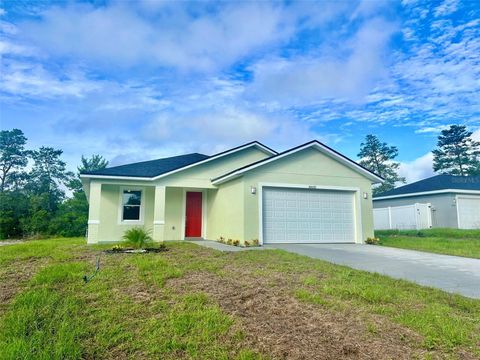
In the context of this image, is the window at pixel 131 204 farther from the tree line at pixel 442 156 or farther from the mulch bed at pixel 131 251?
the tree line at pixel 442 156

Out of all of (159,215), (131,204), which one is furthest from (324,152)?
(131,204)

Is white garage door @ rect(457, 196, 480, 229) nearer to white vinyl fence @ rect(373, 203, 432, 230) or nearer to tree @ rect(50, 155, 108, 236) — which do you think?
white vinyl fence @ rect(373, 203, 432, 230)

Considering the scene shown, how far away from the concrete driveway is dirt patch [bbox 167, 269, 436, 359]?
283 centimetres

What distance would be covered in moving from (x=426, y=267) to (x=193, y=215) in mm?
10846

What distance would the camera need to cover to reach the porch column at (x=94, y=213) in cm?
1331

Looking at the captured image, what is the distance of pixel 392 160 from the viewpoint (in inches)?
1826

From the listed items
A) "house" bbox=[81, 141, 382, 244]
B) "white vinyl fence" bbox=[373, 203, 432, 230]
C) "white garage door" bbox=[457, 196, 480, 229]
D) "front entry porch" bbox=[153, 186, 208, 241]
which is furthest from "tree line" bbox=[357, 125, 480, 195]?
"front entry porch" bbox=[153, 186, 208, 241]

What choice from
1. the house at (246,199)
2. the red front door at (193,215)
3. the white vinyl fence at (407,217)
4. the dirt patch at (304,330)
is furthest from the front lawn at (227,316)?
the white vinyl fence at (407,217)

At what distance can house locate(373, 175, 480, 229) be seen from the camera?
20938mm

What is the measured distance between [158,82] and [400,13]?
1040 centimetres

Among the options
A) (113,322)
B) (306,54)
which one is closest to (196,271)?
(113,322)

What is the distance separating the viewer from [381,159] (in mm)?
46906

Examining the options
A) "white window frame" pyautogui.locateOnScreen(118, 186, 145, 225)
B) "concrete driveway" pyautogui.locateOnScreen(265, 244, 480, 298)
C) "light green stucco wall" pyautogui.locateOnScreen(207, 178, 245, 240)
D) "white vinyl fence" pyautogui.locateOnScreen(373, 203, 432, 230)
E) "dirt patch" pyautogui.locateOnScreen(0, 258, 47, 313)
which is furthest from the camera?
"white vinyl fence" pyautogui.locateOnScreen(373, 203, 432, 230)

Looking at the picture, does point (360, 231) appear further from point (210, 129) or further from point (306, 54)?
point (210, 129)
